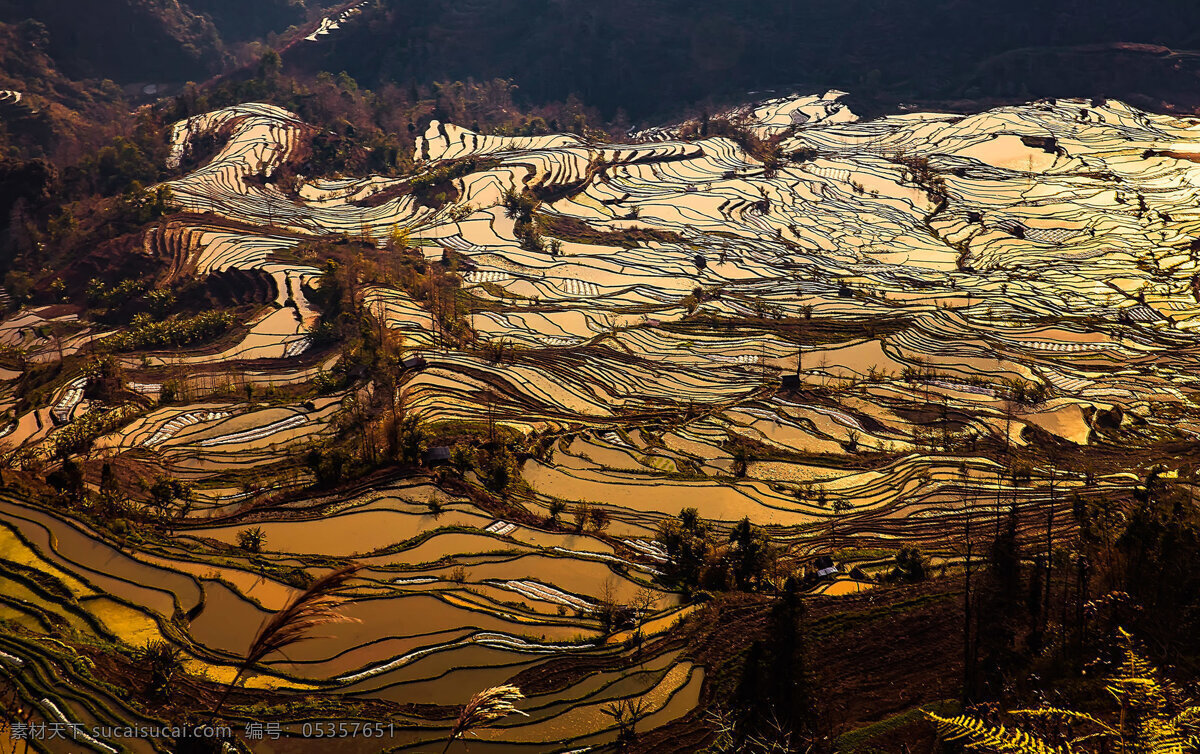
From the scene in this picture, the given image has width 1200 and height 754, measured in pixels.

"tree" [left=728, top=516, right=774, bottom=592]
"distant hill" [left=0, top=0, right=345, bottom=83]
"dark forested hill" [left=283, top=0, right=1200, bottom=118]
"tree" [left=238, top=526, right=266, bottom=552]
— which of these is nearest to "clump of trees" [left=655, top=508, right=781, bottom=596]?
"tree" [left=728, top=516, right=774, bottom=592]

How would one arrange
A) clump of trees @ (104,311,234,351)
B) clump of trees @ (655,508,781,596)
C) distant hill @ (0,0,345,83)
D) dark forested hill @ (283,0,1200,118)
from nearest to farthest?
clump of trees @ (655,508,781,596), clump of trees @ (104,311,234,351), dark forested hill @ (283,0,1200,118), distant hill @ (0,0,345,83)

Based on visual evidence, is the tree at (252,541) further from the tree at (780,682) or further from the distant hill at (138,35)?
the distant hill at (138,35)

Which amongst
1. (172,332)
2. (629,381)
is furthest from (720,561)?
(172,332)

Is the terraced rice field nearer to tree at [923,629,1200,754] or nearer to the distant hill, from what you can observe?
tree at [923,629,1200,754]

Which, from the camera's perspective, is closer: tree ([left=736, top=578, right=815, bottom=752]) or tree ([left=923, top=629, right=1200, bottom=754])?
tree ([left=923, top=629, right=1200, bottom=754])

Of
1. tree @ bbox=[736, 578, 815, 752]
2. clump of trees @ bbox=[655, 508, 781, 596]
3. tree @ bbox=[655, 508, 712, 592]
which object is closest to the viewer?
tree @ bbox=[736, 578, 815, 752]

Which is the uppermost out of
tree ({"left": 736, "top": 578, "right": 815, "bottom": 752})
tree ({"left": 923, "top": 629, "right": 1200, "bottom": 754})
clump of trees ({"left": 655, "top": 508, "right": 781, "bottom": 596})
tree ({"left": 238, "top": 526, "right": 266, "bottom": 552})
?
tree ({"left": 923, "top": 629, "right": 1200, "bottom": 754})

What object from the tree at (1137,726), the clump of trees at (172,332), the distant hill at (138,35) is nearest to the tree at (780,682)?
the tree at (1137,726)

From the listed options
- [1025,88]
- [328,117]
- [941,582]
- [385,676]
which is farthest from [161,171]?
[1025,88]

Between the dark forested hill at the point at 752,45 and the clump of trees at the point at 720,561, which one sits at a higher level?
the dark forested hill at the point at 752,45
